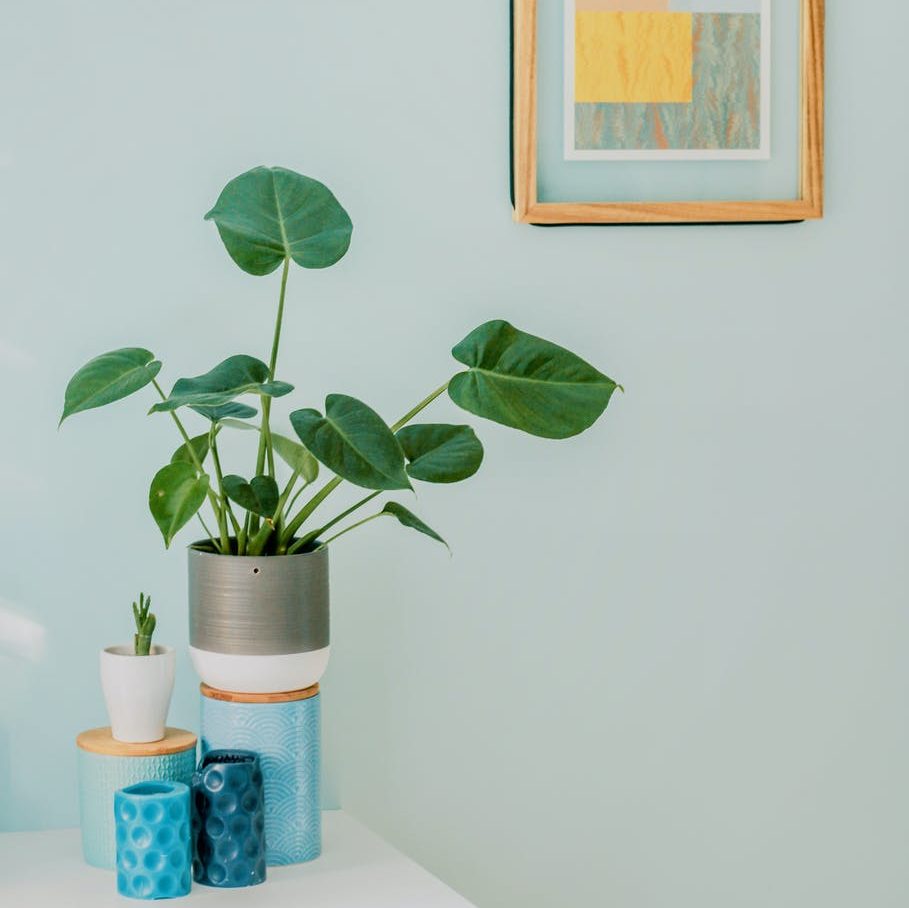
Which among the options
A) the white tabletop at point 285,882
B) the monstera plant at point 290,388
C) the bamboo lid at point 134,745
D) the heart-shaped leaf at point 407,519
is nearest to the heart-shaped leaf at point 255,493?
the monstera plant at point 290,388

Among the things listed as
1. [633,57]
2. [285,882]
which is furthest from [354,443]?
[633,57]

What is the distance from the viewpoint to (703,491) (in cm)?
142

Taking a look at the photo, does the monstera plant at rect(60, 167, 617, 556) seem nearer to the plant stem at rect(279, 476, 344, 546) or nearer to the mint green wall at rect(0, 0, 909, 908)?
the plant stem at rect(279, 476, 344, 546)

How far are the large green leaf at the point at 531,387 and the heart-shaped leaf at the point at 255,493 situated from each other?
0.58 ft

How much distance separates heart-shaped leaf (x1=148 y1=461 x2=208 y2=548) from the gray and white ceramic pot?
0.26 ft

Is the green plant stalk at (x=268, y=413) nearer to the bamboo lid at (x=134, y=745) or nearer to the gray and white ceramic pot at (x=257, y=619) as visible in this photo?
the gray and white ceramic pot at (x=257, y=619)

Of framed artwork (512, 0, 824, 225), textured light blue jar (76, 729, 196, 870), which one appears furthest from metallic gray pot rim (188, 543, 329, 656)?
framed artwork (512, 0, 824, 225)

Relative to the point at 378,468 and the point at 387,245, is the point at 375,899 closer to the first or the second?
the point at 378,468

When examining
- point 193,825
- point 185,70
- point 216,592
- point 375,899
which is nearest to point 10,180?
point 185,70

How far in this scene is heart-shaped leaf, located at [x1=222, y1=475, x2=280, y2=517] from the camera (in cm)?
110

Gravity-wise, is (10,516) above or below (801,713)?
above

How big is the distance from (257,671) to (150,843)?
17 centimetres

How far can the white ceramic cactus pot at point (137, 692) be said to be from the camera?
113 centimetres

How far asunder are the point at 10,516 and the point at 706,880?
2.79 feet
